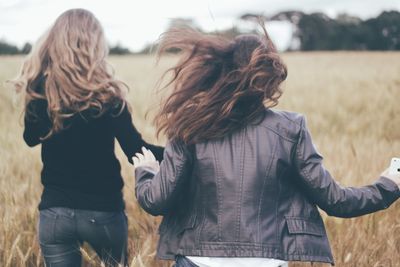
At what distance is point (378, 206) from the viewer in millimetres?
1691

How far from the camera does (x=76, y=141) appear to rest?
1.95m

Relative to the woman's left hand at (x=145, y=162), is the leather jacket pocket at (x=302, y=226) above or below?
below

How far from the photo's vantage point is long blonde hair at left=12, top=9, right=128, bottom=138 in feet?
6.43

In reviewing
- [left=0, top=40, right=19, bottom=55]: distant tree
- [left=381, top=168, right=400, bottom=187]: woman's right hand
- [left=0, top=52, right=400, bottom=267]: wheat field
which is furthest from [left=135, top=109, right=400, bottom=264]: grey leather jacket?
[left=0, top=40, right=19, bottom=55]: distant tree

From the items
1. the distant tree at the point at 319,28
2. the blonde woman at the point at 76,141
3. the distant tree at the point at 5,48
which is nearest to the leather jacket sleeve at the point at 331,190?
the blonde woman at the point at 76,141

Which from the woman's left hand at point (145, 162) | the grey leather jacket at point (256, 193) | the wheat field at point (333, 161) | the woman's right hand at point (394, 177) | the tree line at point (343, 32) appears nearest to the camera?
the grey leather jacket at point (256, 193)

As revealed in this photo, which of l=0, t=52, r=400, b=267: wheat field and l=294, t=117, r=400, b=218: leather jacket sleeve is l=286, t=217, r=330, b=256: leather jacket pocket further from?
l=0, t=52, r=400, b=267: wheat field

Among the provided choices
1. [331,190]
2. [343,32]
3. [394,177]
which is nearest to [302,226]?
[331,190]

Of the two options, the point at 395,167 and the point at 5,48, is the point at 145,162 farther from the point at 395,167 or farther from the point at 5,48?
the point at 5,48

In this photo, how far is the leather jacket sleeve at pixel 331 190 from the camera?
159cm

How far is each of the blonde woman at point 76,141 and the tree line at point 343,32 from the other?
116 inches

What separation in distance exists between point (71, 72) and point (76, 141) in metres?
0.25

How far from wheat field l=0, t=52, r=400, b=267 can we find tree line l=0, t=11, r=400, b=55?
19.8 inches

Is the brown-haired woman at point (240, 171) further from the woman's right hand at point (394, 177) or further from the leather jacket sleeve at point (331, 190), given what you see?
A: the woman's right hand at point (394, 177)
